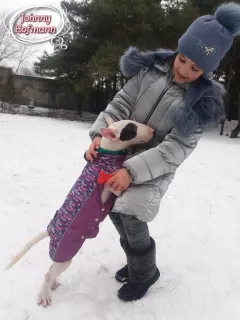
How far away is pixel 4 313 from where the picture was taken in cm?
209

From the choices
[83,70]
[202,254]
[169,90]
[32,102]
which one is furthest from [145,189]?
[32,102]

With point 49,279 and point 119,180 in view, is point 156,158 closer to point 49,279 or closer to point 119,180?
point 119,180

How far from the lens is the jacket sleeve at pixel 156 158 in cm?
183

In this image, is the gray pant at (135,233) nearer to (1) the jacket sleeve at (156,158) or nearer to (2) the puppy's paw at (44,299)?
(1) the jacket sleeve at (156,158)

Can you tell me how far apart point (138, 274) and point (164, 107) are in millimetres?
1160

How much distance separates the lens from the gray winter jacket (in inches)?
72.4

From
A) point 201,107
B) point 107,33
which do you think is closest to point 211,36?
point 201,107

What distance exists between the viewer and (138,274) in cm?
226

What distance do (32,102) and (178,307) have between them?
1208 inches

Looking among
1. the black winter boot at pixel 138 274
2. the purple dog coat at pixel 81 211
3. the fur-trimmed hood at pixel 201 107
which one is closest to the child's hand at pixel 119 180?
the purple dog coat at pixel 81 211

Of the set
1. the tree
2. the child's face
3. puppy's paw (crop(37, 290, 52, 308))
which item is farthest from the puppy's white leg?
the tree

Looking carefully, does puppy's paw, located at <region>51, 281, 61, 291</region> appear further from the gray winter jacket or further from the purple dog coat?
the gray winter jacket

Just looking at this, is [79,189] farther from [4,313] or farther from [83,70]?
[83,70]

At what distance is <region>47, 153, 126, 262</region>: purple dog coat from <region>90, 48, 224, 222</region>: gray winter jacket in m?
0.14
